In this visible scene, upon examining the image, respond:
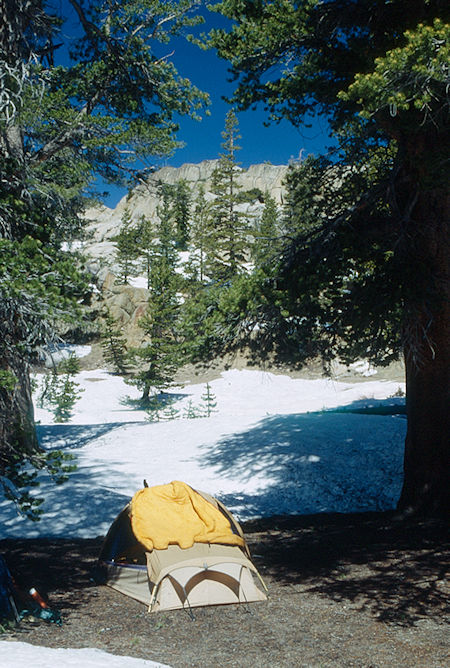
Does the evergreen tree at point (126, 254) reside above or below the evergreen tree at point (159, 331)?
above

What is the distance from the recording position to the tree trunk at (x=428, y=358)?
830 cm

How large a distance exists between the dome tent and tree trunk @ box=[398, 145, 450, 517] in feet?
11.4

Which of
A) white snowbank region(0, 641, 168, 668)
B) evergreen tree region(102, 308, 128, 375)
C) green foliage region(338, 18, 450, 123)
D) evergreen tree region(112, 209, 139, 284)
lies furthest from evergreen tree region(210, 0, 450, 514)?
evergreen tree region(112, 209, 139, 284)

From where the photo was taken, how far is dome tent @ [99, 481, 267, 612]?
7535mm

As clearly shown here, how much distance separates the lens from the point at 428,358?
9203 millimetres

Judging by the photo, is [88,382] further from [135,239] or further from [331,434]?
[135,239]

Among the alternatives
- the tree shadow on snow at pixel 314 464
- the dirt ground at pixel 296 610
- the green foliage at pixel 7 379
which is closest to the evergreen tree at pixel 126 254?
the tree shadow on snow at pixel 314 464

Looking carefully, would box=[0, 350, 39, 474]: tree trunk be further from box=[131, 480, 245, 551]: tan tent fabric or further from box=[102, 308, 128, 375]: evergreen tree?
box=[102, 308, 128, 375]: evergreen tree

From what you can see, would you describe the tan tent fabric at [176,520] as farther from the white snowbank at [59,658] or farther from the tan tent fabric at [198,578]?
the white snowbank at [59,658]

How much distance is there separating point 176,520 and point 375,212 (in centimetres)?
634

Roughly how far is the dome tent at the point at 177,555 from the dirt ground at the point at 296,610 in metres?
0.20

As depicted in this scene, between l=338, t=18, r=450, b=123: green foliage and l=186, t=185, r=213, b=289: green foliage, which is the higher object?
l=186, t=185, r=213, b=289: green foliage

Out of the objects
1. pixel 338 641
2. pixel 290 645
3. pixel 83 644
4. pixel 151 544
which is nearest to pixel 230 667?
pixel 290 645

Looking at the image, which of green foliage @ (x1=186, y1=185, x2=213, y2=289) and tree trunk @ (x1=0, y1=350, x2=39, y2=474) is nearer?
tree trunk @ (x1=0, y1=350, x2=39, y2=474)
